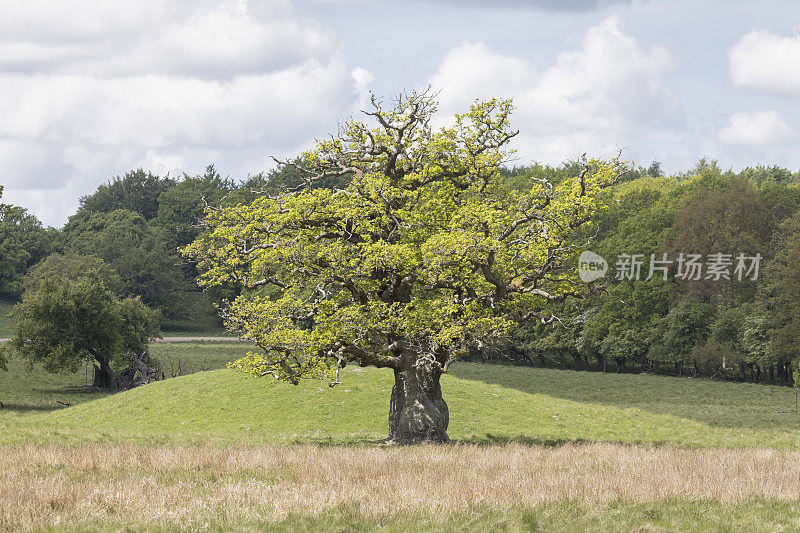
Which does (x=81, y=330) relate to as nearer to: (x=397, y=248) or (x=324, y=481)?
(x=397, y=248)

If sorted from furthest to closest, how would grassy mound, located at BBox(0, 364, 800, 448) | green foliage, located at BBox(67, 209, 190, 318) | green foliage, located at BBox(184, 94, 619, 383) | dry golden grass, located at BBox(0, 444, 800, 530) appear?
green foliage, located at BBox(67, 209, 190, 318) < grassy mound, located at BBox(0, 364, 800, 448) < green foliage, located at BBox(184, 94, 619, 383) < dry golden grass, located at BBox(0, 444, 800, 530)

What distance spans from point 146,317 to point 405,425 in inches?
1856

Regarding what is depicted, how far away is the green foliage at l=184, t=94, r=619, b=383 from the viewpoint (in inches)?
1031

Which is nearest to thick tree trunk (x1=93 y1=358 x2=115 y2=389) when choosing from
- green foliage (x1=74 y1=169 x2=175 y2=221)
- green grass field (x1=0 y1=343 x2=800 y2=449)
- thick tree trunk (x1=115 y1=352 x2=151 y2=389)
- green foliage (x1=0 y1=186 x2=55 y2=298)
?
thick tree trunk (x1=115 y1=352 x2=151 y2=389)

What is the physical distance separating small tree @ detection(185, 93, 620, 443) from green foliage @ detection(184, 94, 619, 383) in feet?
0.18

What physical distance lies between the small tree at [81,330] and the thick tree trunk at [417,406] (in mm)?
41987

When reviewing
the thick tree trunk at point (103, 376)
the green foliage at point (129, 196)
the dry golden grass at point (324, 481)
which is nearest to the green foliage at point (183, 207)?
the green foliage at point (129, 196)

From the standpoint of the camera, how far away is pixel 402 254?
2592 centimetres

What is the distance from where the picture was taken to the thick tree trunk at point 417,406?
27.5 meters

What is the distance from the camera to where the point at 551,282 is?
2862 centimetres

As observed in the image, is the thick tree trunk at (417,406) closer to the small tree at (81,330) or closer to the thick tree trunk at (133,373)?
the small tree at (81,330)

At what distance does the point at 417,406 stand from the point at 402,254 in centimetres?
603

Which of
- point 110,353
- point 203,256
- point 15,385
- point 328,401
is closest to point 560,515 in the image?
point 203,256

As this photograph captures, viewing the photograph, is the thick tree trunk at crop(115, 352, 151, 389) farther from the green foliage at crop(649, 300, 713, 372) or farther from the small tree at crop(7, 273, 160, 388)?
the green foliage at crop(649, 300, 713, 372)
